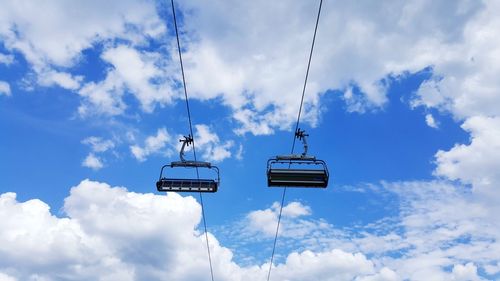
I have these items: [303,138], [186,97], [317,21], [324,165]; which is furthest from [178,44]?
[303,138]

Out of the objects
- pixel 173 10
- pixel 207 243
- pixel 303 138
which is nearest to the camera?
pixel 173 10

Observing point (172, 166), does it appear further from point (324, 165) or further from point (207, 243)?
point (207, 243)

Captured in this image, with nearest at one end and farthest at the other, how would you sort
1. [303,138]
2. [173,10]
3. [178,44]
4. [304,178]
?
[173,10] < [178,44] < [304,178] < [303,138]

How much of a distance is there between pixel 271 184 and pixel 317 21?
592 centimetres

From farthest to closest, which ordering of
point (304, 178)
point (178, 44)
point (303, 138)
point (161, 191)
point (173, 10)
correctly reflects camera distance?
point (303, 138)
point (161, 191)
point (304, 178)
point (178, 44)
point (173, 10)

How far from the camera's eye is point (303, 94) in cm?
2069

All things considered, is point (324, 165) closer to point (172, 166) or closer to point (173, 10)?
point (172, 166)

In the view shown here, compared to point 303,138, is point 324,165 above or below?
below

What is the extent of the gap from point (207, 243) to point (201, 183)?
47.0 feet

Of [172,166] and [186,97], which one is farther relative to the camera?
[172,166]

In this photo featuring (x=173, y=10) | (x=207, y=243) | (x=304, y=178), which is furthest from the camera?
(x=207, y=243)

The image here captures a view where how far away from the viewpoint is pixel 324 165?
20188 mm

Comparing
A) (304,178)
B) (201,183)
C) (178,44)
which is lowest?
(304,178)

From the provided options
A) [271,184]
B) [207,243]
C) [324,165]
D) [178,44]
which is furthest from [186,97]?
[207,243]
